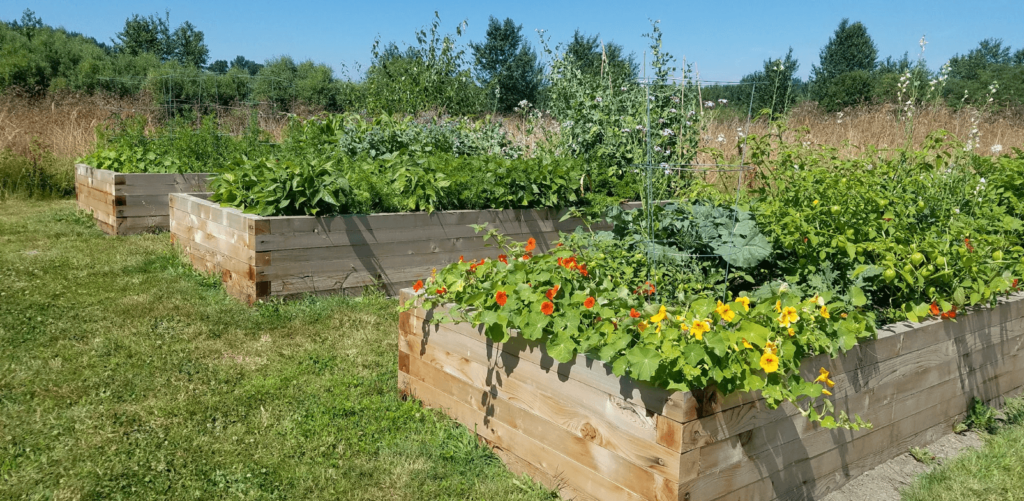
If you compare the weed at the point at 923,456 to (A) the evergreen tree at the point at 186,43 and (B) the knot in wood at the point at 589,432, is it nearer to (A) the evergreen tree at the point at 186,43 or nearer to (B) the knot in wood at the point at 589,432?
(B) the knot in wood at the point at 589,432

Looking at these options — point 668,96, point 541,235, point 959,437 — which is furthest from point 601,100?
point 959,437

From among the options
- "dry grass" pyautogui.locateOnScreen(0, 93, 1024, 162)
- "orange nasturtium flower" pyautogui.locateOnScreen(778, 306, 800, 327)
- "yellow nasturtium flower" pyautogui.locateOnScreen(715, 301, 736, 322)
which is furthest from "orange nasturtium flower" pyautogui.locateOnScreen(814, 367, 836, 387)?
"dry grass" pyautogui.locateOnScreen(0, 93, 1024, 162)

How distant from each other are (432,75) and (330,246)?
4.60 metres

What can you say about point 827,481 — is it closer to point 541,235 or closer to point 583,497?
point 583,497

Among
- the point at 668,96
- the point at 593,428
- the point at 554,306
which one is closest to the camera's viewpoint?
the point at 593,428

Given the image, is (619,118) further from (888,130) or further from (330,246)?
(888,130)

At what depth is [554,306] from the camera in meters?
2.29

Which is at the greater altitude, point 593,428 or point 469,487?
point 593,428

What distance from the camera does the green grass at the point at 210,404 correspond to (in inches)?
90.5

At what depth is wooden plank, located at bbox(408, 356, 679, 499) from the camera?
190 centimetres

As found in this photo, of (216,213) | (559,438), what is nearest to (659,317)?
(559,438)

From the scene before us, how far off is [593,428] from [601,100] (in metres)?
4.18

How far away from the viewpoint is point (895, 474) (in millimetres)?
2549

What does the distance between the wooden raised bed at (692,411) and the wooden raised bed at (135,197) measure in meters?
4.87
